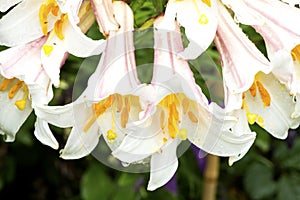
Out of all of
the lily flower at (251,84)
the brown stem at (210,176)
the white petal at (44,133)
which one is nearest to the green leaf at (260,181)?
the brown stem at (210,176)

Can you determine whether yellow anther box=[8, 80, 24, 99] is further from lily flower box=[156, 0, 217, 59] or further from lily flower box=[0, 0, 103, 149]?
lily flower box=[156, 0, 217, 59]

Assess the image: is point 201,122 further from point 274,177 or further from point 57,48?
point 274,177

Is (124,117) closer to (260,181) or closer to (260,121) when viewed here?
(260,121)

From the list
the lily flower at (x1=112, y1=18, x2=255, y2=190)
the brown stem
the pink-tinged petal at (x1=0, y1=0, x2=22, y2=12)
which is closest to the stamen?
the lily flower at (x1=112, y1=18, x2=255, y2=190)

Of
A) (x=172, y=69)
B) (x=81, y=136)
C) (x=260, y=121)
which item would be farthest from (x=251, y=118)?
(x=81, y=136)

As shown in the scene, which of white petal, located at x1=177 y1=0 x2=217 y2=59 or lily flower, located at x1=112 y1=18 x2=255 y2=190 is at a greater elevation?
white petal, located at x1=177 y1=0 x2=217 y2=59

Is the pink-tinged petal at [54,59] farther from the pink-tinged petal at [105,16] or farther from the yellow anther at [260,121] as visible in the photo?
the yellow anther at [260,121]
